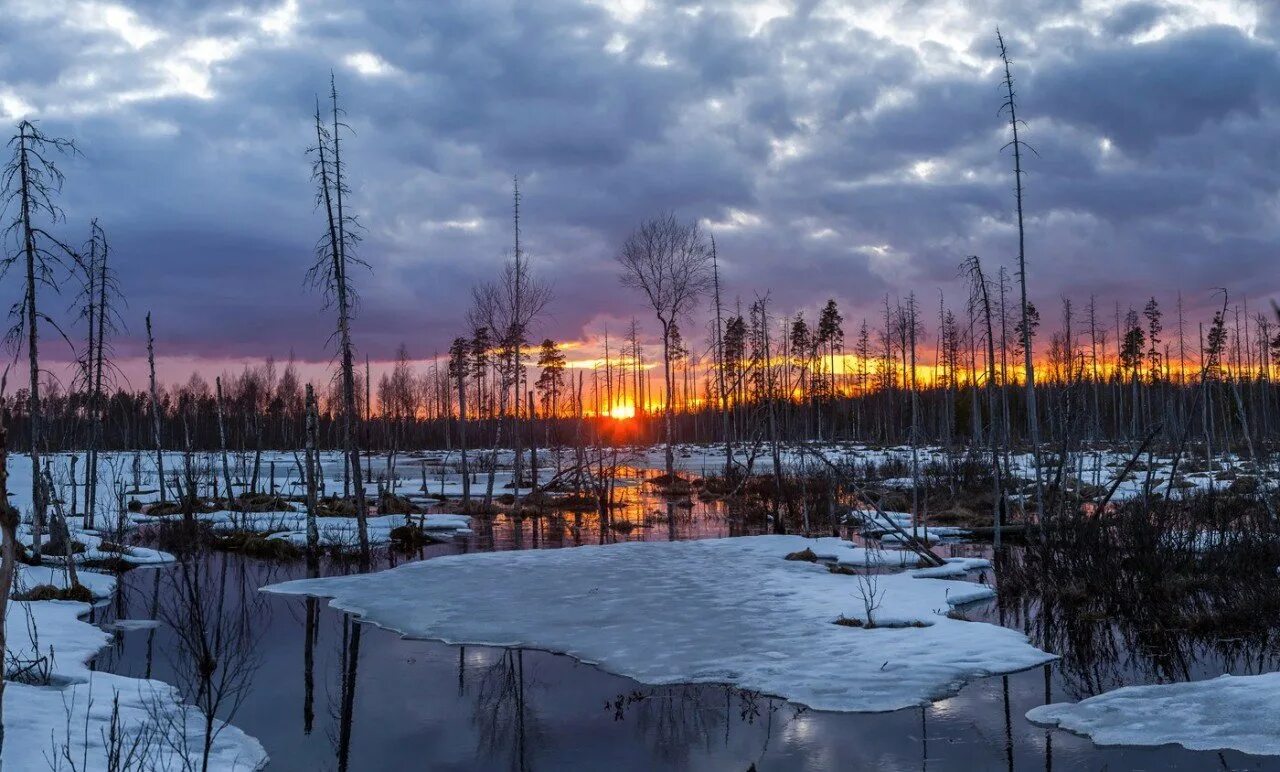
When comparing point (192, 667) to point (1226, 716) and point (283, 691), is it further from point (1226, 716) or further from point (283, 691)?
point (1226, 716)

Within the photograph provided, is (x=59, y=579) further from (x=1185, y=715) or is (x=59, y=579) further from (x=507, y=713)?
(x=1185, y=715)

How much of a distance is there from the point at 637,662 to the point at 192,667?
216 inches

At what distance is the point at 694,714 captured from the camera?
26.1 feet

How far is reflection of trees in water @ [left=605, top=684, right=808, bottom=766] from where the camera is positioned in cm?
720

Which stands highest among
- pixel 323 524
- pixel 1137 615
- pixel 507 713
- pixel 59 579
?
pixel 59 579

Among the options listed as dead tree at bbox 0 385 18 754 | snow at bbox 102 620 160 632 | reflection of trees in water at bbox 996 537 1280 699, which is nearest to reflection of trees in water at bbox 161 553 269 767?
snow at bbox 102 620 160 632

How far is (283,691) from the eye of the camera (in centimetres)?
909

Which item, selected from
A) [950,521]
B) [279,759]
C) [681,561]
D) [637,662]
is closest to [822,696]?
[637,662]

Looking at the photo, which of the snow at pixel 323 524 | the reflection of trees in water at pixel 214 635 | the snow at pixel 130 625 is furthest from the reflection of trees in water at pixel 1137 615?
the snow at pixel 323 524

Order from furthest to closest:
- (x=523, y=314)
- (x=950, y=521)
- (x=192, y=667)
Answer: (x=523, y=314), (x=950, y=521), (x=192, y=667)

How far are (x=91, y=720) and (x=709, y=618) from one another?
750 centimetres

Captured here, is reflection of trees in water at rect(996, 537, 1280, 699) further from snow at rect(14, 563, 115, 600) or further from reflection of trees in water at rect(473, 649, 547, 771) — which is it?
snow at rect(14, 563, 115, 600)

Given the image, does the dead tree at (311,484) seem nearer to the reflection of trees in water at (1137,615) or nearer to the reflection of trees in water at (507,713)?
the reflection of trees in water at (507,713)

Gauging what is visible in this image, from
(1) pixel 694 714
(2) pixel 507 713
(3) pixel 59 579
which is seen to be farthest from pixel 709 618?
(3) pixel 59 579
